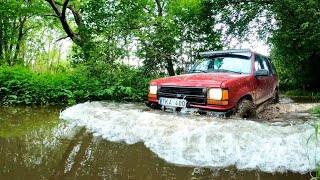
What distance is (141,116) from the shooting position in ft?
15.7

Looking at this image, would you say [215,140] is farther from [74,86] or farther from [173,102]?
[74,86]

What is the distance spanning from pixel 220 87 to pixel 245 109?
816mm

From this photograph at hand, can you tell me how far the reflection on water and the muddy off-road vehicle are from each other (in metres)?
1.48

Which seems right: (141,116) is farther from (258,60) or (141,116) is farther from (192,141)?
(258,60)

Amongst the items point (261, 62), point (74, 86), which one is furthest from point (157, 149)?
point (74, 86)

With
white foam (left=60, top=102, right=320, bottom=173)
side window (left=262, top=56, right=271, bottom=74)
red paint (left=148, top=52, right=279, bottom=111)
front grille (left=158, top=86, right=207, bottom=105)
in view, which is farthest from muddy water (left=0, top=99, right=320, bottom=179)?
side window (left=262, top=56, right=271, bottom=74)

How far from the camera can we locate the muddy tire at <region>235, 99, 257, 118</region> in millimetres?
4695

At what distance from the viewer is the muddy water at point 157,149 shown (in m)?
2.76

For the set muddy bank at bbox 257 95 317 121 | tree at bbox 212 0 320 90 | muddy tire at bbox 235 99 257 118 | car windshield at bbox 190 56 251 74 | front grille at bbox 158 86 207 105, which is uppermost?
tree at bbox 212 0 320 90

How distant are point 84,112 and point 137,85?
3.13 m

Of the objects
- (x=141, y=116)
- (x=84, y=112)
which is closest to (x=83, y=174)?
(x=141, y=116)

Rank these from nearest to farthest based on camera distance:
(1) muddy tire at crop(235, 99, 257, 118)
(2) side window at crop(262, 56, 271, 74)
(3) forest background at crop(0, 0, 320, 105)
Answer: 1. (1) muddy tire at crop(235, 99, 257, 118)
2. (2) side window at crop(262, 56, 271, 74)
3. (3) forest background at crop(0, 0, 320, 105)

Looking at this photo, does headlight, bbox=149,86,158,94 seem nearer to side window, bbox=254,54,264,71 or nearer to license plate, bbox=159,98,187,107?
license plate, bbox=159,98,187,107

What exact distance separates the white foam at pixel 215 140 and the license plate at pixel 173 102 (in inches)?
10.5
